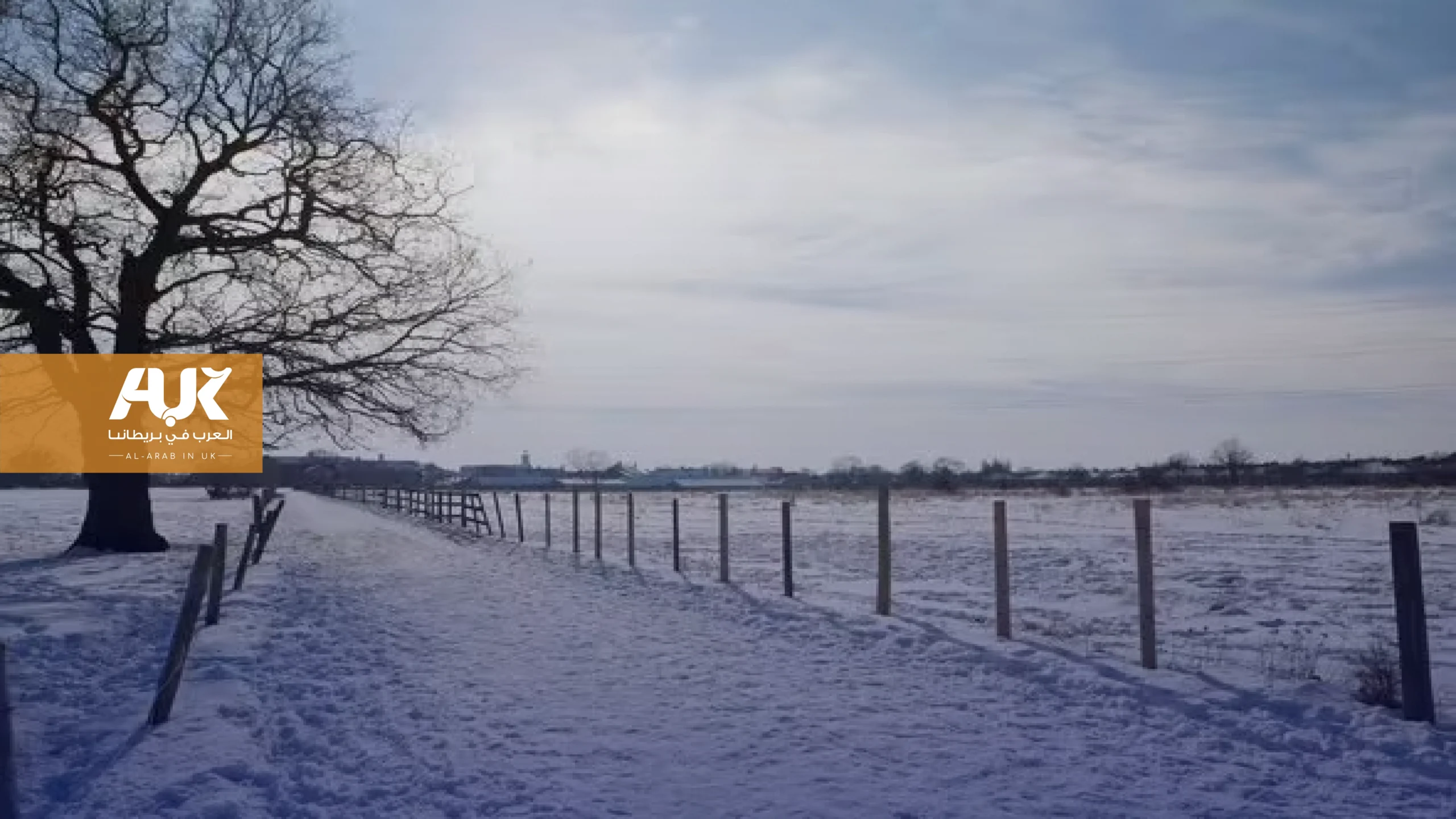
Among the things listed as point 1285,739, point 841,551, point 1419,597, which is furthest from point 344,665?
point 841,551

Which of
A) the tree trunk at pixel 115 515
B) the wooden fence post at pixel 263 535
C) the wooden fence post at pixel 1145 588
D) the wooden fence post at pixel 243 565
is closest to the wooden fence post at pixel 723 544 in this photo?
the wooden fence post at pixel 243 565

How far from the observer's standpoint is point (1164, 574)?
19422 mm

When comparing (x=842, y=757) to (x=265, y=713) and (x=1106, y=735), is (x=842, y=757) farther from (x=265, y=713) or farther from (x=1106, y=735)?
(x=265, y=713)

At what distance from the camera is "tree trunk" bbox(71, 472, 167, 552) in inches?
917

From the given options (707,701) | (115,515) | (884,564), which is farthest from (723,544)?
(115,515)

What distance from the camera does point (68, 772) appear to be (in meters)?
6.71

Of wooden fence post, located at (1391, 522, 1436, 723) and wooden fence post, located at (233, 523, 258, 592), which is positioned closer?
wooden fence post, located at (1391, 522, 1436, 723)

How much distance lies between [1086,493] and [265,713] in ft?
227

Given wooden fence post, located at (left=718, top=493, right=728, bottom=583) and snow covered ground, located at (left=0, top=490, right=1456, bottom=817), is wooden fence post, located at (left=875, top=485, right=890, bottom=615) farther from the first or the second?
wooden fence post, located at (left=718, top=493, right=728, bottom=583)

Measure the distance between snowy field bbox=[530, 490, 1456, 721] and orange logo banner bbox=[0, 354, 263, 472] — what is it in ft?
24.6

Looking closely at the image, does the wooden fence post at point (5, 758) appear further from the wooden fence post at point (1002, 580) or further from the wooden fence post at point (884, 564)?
the wooden fence post at point (884, 564)

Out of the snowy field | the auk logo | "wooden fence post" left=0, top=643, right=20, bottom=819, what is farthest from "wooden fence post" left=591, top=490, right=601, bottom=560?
"wooden fence post" left=0, top=643, right=20, bottom=819

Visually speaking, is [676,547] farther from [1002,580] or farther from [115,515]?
[115,515]

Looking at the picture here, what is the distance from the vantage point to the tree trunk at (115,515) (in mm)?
23297
